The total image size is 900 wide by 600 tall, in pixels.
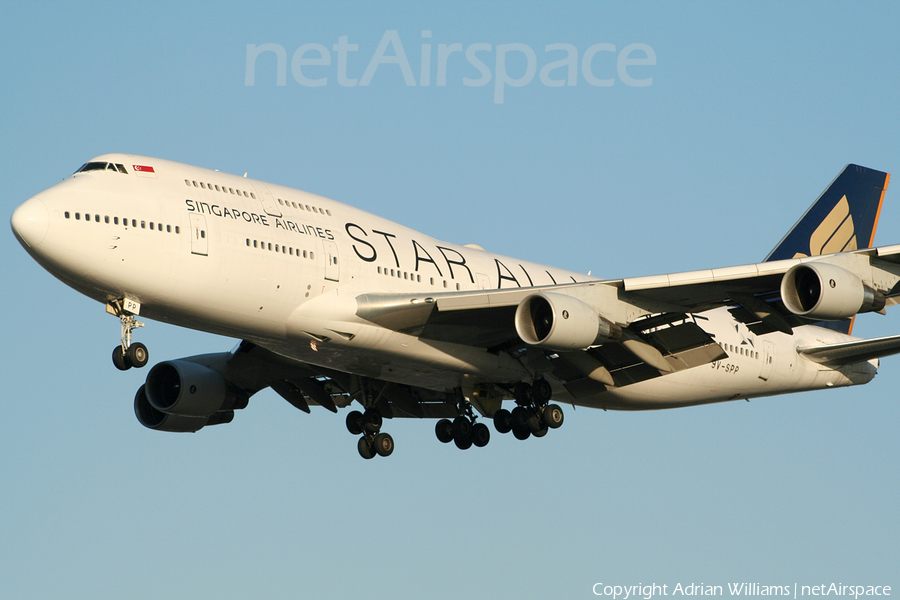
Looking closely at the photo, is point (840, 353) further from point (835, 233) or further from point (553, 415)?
point (553, 415)

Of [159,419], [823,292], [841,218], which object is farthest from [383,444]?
[841,218]

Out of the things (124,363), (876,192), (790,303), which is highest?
(876,192)

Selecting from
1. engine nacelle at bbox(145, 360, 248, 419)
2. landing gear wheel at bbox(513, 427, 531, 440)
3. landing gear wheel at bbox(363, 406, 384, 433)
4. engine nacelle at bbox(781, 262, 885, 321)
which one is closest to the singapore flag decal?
engine nacelle at bbox(145, 360, 248, 419)

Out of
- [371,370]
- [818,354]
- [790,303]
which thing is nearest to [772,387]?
[818,354]

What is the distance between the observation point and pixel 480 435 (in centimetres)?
3158

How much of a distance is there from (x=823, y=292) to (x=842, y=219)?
58.1 feet

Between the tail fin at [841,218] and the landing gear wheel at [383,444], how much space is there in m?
16.1

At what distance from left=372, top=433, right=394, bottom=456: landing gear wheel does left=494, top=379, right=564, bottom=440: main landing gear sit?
387 centimetres

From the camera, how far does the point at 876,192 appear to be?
137ft

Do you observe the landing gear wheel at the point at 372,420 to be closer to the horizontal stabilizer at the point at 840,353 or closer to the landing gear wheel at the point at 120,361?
the landing gear wheel at the point at 120,361

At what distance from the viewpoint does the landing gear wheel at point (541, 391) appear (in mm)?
29344

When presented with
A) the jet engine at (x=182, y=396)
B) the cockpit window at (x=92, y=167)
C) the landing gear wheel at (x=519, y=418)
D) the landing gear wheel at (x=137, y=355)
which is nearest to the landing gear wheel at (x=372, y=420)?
the jet engine at (x=182, y=396)

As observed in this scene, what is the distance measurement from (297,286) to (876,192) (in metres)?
25.4

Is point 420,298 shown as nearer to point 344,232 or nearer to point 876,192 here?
point 344,232
